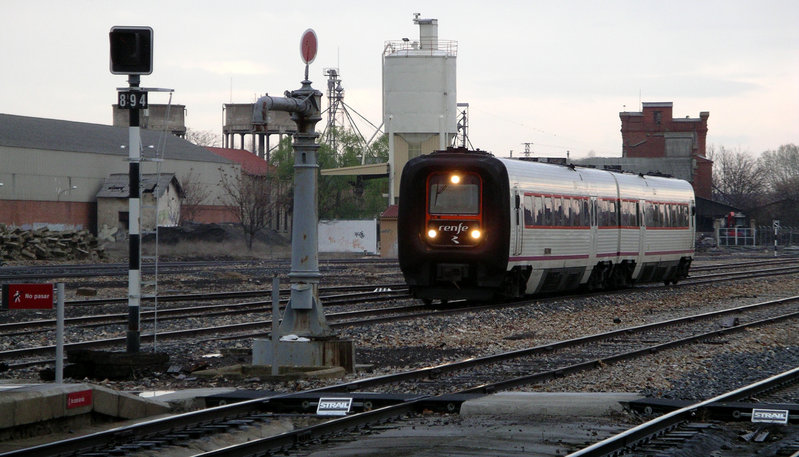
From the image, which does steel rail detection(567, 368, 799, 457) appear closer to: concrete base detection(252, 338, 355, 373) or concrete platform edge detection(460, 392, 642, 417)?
concrete platform edge detection(460, 392, 642, 417)

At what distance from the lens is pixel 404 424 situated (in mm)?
10070

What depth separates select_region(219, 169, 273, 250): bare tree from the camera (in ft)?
269

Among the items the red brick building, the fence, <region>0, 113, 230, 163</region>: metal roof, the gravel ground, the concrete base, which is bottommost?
the gravel ground

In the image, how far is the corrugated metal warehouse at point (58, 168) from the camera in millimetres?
71312

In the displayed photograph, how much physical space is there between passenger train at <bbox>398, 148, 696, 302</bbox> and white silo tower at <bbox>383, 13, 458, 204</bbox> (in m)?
38.3

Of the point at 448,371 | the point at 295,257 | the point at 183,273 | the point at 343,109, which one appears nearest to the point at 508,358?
the point at 448,371

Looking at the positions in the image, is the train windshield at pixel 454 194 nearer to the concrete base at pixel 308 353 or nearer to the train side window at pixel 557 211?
the train side window at pixel 557 211

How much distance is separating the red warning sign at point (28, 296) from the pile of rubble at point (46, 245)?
4136cm

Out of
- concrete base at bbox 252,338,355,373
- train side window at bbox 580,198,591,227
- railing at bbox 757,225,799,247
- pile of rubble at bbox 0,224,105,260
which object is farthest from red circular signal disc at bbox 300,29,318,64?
railing at bbox 757,225,799,247

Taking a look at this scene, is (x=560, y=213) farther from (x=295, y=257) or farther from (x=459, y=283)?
(x=295, y=257)

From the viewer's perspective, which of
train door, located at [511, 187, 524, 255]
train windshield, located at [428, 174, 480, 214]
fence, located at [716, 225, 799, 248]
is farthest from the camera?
fence, located at [716, 225, 799, 248]

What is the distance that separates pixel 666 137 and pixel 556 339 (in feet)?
316

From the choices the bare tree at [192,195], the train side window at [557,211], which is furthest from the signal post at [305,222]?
the bare tree at [192,195]

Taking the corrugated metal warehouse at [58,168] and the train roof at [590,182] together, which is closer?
the train roof at [590,182]
